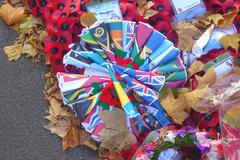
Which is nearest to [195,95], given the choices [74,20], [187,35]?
[187,35]

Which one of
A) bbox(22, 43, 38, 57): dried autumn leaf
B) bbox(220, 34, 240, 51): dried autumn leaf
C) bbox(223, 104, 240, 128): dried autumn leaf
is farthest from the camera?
bbox(22, 43, 38, 57): dried autumn leaf

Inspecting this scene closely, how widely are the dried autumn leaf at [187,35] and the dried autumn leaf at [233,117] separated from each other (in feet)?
1.10

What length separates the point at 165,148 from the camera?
5.02 ft

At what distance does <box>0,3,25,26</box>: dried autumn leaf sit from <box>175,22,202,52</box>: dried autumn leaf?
0.62 meters

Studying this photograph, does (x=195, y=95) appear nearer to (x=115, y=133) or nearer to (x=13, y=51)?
(x=115, y=133)

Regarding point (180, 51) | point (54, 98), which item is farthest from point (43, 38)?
point (180, 51)

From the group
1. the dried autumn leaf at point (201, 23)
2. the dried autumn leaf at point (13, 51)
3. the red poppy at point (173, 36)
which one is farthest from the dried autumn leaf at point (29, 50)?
the dried autumn leaf at point (201, 23)

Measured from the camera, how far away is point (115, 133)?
5.42 ft

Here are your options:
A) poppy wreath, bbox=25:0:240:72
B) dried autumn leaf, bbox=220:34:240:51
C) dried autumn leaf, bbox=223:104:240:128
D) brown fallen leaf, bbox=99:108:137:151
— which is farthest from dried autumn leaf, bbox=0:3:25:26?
dried autumn leaf, bbox=223:104:240:128

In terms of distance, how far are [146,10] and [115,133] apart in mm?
475

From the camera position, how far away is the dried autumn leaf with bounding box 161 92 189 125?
5.40 feet

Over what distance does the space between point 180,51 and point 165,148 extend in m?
0.39

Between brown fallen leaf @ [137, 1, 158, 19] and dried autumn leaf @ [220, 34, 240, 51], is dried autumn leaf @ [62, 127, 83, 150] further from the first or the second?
dried autumn leaf @ [220, 34, 240, 51]

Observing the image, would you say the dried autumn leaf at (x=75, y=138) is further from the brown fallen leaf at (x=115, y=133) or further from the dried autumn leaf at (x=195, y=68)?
the dried autumn leaf at (x=195, y=68)
